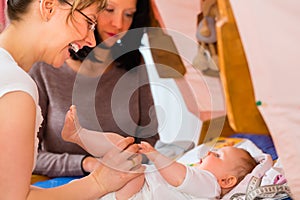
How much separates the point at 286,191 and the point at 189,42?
0.61 metres

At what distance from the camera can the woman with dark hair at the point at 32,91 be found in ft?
2.71

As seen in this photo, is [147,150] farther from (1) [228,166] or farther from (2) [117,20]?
(2) [117,20]

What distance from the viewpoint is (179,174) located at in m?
1.23

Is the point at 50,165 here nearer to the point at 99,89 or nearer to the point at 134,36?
the point at 99,89

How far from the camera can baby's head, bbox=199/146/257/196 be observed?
4.42ft

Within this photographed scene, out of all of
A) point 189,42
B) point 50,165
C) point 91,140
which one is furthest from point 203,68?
point 91,140

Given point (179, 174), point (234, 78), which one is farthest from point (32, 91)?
point (234, 78)

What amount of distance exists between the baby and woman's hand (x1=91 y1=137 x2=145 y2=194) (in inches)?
1.4

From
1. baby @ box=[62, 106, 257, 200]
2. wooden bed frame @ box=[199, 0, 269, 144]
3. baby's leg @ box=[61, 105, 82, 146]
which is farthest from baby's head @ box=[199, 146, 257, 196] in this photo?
wooden bed frame @ box=[199, 0, 269, 144]

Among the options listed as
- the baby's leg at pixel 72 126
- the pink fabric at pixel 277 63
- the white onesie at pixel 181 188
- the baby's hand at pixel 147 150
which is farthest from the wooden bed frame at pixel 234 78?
the baby's leg at pixel 72 126

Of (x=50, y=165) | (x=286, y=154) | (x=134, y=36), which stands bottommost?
(x=50, y=165)

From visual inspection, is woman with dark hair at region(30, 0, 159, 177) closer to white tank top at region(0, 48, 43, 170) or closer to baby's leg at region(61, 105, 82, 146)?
baby's leg at region(61, 105, 82, 146)

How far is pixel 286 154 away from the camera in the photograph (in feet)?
4.91

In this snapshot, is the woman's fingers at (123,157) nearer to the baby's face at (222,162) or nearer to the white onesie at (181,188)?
the white onesie at (181,188)
